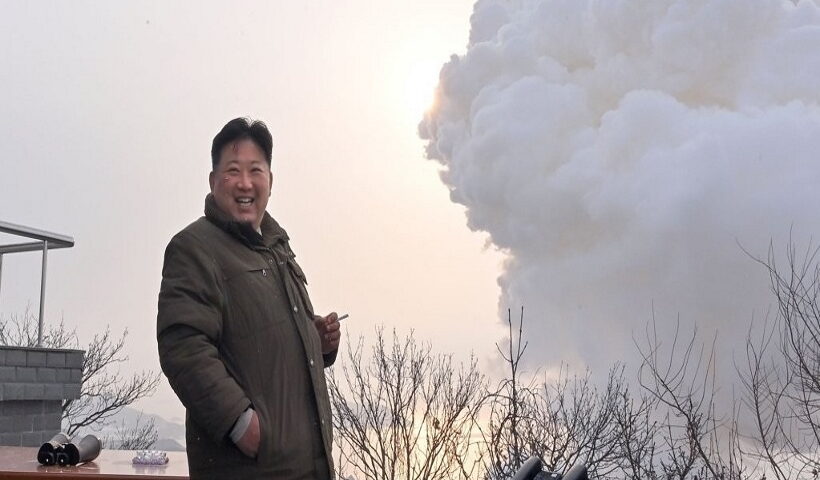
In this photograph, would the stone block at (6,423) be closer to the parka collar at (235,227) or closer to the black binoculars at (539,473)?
the parka collar at (235,227)

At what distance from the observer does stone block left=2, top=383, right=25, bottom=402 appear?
5.35 m

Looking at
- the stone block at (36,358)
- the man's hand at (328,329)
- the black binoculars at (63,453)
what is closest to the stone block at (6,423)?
the stone block at (36,358)

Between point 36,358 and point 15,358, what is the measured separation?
177 millimetres

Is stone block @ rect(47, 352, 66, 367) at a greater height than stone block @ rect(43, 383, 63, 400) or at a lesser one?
greater

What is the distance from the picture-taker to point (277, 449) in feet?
6.48

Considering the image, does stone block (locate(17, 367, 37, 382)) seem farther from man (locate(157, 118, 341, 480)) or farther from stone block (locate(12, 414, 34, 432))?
man (locate(157, 118, 341, 480))

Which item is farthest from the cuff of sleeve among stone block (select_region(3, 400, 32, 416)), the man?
stone block (select_region(3, 400, 32, 416))

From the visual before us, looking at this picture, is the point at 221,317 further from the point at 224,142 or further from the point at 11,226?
the point at 11,226

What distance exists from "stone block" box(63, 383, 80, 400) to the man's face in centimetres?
409

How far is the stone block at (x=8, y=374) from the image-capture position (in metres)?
5.37

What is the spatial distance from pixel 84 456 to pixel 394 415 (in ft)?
67.3

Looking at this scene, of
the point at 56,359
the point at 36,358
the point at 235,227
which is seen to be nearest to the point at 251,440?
the point at 235,227

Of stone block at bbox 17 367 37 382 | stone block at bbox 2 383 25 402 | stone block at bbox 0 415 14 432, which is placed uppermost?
stone block at bbox 17 367 37 382

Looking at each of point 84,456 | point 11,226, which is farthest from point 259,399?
point 11,226
